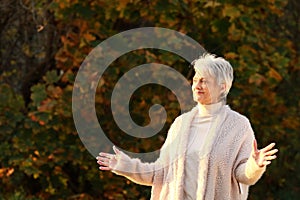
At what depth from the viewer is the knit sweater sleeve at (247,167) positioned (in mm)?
3792

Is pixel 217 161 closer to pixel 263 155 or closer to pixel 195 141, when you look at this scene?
pixel 195 141

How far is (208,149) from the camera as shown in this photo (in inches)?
156

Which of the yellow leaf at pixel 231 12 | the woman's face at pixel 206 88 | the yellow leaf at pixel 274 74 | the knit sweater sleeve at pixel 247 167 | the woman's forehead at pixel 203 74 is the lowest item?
the knit sweater sleeve at pixel 247 167

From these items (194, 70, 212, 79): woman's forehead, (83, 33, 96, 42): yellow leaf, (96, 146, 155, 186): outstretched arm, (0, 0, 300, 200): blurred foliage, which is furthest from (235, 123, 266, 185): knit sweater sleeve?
(83, 33, 96, 42): yellow leaf

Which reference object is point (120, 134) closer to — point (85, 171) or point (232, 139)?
point (85, 171)

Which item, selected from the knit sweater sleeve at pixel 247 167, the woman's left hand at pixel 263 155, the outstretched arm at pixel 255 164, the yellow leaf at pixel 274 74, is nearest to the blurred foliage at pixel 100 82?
the yellow leaf at pixel 274 74

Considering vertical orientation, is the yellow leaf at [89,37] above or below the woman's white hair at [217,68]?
above

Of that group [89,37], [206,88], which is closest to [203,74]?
[206,88]

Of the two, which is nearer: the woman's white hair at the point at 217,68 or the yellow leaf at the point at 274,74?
the woman's white hair at the point at 217,68

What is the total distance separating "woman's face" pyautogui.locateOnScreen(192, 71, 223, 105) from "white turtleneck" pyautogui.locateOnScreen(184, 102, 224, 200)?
0.15 ft

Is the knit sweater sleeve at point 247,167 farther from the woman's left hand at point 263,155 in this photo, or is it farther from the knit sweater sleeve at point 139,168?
the knit sweater sleeve at point 139,168

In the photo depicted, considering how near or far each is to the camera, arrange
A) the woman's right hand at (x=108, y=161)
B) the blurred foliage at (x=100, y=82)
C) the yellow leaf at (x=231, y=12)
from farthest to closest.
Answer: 1. the blurred foliage at (x=100, y=82)
2. the yellow leaf at (x=231, y=12)
3. the woman's right hand at (x=108, y=161)

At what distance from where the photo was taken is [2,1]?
8719 mm

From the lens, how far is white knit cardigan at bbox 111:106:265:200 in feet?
13.0
